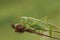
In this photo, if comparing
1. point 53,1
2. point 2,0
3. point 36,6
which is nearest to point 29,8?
point 36,6

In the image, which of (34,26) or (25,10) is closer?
(34,26)

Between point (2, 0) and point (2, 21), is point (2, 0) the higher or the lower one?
the higher one

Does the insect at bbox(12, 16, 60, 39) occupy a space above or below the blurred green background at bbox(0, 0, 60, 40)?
below

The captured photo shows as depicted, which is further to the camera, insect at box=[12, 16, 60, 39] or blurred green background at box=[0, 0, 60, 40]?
blurred green background at box=[0, 0, 60, 40]

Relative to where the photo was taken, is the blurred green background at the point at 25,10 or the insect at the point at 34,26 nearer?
the insect at the point at 34,26

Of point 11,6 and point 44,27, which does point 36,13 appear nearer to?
point 11,6

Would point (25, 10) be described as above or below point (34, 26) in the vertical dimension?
above

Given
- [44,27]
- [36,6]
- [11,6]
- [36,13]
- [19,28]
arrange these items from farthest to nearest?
[11,6] < [36,6] < [36,13] < [44,27] < [19,28]

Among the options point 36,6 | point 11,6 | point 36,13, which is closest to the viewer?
point 36,13

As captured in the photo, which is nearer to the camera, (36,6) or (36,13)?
(36,13)

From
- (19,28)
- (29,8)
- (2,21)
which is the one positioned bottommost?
(19,28)

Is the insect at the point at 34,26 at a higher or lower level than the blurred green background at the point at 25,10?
lower
